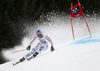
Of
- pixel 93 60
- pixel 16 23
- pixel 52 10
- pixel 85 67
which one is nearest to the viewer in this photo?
pixel 85 67

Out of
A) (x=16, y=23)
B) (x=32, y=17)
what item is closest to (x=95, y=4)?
(x=32, y=17)

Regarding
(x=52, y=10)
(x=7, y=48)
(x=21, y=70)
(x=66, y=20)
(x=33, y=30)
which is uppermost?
(x=52, y=10)

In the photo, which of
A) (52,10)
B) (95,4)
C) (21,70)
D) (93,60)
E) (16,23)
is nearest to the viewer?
(93,60)

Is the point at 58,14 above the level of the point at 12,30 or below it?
above

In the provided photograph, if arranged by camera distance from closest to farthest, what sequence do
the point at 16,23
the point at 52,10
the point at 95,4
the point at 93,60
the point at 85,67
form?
the point at 85,67 < the point at 93,60 < the point at 16,23 < the point at 52,10 < the point at 95,4

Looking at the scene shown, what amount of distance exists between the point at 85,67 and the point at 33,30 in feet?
48.0

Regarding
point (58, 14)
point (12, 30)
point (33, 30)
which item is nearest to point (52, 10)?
point (58, 14)

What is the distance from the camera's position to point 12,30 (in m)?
18.0

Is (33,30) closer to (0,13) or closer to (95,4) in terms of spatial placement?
(0,13)

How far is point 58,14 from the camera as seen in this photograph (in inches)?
779

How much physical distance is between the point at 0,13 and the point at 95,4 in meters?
11.6

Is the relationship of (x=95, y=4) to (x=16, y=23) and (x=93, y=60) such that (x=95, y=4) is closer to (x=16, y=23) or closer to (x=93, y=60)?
(x=16, y=23)

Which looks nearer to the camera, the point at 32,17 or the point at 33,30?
the point at 33,30

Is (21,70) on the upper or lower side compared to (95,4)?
lower
